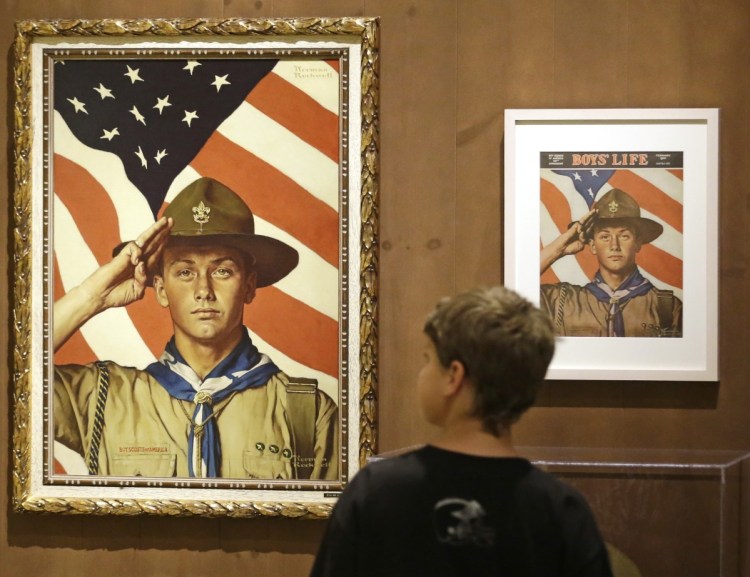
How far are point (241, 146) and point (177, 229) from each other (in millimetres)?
285

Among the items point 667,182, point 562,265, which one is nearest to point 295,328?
point 562,265

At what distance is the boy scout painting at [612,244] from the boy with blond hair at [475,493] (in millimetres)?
1190

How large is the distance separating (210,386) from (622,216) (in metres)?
1.19

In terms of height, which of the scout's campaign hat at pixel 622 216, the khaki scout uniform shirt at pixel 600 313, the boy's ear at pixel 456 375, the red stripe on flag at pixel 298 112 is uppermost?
the red stripe on flag at pixel 298 112

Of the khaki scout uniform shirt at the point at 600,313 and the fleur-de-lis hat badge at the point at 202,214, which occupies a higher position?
the fleur-de-lis hat badge at the point at 202,214

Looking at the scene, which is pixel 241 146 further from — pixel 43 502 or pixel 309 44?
pixel 43 502

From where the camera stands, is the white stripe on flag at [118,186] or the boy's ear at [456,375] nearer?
the boy's ear at [456,375]

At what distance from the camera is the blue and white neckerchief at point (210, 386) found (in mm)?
2461

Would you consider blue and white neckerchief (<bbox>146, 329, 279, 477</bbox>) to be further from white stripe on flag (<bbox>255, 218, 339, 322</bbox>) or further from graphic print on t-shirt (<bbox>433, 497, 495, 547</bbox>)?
graphic print on t-shirt (<bbox>433, 497, 495, 547</bbox>)

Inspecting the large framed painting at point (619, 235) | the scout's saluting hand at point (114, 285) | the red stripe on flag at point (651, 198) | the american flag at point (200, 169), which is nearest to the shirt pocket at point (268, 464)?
the american flag at point (200, 169)

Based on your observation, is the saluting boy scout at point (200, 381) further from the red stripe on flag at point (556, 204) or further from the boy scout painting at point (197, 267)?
the red stripe on flag at point (556, 204)

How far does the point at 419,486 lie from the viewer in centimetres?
121

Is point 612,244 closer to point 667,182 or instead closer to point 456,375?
point 667,182

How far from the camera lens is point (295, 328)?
2.46 metres
